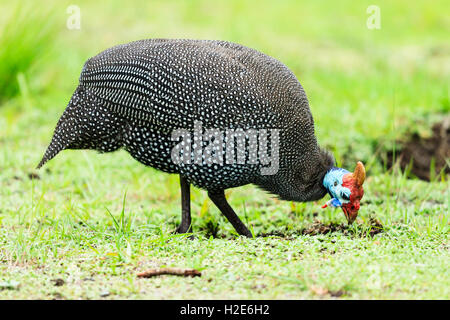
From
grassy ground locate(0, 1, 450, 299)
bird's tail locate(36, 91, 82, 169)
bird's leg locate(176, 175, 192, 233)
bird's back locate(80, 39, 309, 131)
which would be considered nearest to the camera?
grassy ground locate(0, 1, 450, 299)

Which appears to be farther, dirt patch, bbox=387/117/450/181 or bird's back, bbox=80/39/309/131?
dirt patch, bbox=387/117/450/181

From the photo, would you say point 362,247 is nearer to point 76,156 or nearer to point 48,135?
point 76,156

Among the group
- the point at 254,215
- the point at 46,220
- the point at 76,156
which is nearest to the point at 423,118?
the point at 254,215

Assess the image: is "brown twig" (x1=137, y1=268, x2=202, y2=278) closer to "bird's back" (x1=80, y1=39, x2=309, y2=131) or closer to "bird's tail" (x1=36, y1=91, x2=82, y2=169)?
"bird's back" (x1=80, y1=39, x2=309, y2=131)

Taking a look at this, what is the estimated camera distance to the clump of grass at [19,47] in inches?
249

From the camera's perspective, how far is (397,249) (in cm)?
332

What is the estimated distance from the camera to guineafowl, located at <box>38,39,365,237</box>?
3.49m

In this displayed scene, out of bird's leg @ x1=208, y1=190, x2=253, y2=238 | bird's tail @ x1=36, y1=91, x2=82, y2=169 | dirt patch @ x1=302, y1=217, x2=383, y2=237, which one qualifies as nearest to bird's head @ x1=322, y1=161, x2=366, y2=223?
dirt patch @ x1=302, y1=217, x2=383, y2=237

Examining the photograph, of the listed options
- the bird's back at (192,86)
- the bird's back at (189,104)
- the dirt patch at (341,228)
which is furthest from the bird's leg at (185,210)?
the dirt patch at (341,228)

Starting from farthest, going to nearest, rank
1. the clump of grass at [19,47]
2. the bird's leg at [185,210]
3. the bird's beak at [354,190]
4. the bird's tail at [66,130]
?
the clump of grass at [19,47] → the bird's leg at [185,210] → the bird's tail at [66,130] → the bird's beak at [354,190]

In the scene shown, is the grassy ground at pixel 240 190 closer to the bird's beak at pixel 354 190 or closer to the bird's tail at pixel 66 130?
the bird's beak at pixel 354 190
